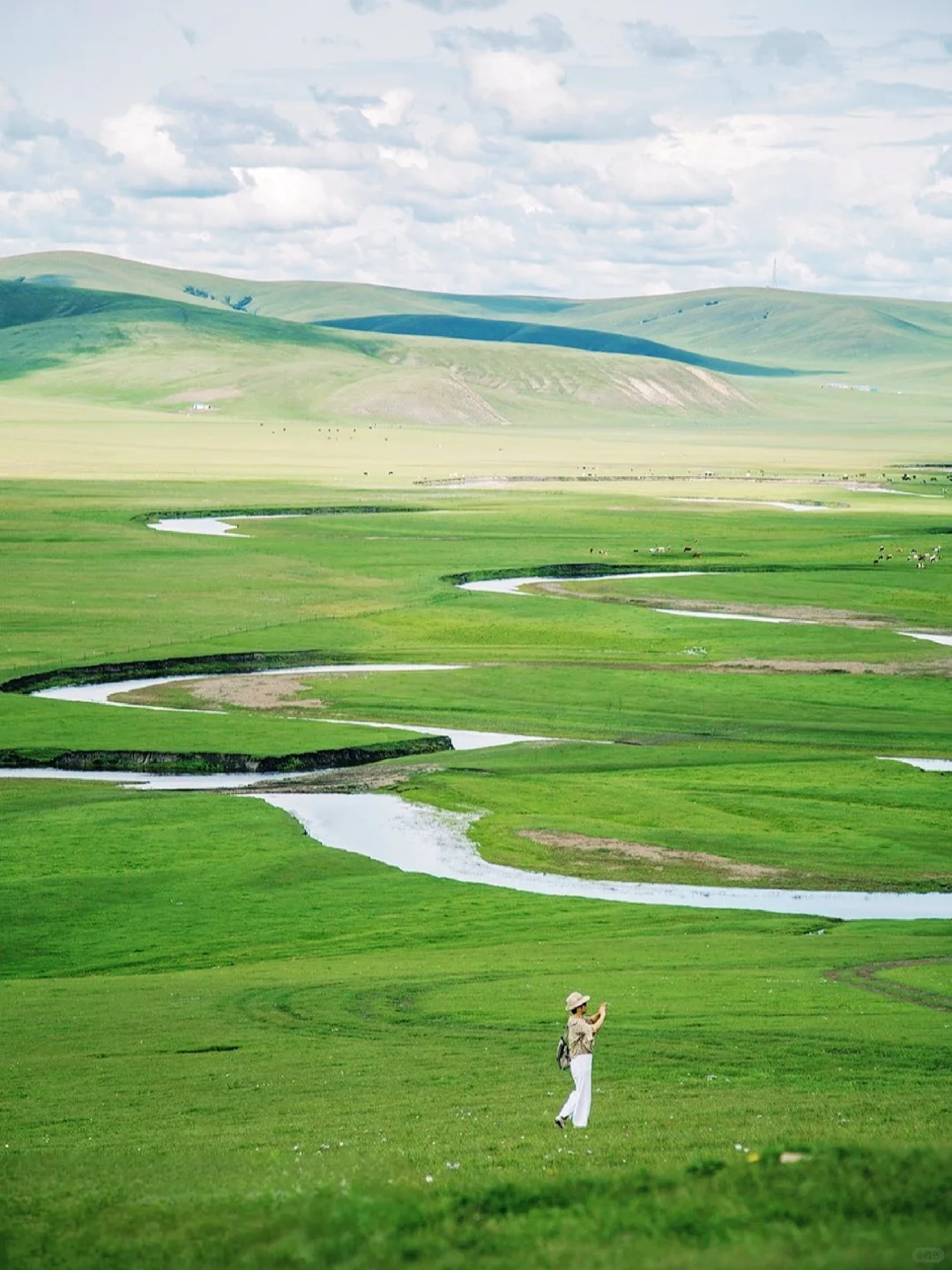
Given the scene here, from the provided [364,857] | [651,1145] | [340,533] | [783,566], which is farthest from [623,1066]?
[340,533]

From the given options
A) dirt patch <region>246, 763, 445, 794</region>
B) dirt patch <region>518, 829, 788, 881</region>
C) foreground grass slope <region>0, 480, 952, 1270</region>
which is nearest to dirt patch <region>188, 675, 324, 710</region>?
foreground grass slope <region>0, 480, 952, 1270</region>

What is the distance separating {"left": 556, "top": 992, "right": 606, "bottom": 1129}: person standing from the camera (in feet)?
78.2

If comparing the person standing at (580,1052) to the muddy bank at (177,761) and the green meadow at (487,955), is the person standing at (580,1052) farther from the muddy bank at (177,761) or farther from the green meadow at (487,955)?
the muddy bank at (177,761)

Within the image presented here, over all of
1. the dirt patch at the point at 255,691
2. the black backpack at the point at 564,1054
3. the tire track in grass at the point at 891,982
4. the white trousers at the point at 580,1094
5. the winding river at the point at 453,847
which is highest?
the black backpack at the point at 564,1054

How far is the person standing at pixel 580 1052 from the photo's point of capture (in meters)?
23.8

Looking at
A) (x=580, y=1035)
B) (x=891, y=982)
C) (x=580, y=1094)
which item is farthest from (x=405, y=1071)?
(x=891, y=982)

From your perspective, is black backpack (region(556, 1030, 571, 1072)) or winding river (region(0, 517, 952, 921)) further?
winding river (region(0, 517, 952, 921))

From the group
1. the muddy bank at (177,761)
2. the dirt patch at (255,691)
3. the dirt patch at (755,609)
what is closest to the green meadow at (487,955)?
the dirt patch at (255,691)

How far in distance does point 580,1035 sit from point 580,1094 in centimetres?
114

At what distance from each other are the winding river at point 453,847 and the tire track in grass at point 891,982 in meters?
7.40

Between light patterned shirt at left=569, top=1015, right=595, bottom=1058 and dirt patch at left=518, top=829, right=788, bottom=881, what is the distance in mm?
28910

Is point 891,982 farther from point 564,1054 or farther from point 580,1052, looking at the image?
point 580,1052

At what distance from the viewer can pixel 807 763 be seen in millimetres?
66812

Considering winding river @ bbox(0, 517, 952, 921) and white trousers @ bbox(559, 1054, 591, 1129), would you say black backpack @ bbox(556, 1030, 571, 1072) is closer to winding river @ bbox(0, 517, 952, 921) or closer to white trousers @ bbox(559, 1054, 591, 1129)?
white trousers @ bbox(559, 1054, 591, 1129)
